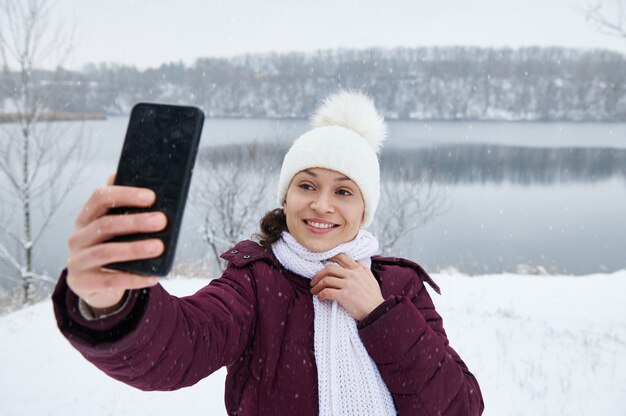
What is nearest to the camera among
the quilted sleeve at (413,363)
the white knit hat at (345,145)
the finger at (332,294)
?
the quilted sleeve at (413,363)

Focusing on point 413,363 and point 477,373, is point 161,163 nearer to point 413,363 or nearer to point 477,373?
point 413,363

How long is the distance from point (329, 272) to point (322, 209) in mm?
244

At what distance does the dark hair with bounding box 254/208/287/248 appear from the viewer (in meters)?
1.74

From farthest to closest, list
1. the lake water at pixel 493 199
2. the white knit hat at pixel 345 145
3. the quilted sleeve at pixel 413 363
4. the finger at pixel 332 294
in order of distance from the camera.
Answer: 1. the lake water at pixel 493 199
2. the white knit hat at pixel 345 145
3. the finger at pixel 332 294
4. the quilted sleeve at pixel 413 363

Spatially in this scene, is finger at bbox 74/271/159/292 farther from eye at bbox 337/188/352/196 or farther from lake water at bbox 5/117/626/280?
lake water at bbox 5/117/626/280

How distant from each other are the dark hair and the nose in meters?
0.24

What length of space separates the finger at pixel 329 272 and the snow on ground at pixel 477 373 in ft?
11.9

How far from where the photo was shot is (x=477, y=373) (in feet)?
17.3

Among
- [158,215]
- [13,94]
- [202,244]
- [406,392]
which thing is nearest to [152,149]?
[158,215]

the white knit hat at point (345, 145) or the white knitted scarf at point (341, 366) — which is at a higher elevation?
the white knit hat at point (345, 145)

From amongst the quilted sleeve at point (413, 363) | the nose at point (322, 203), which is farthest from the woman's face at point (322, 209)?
the quilted sleeve at point (413, 363)

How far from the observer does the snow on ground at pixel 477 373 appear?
178 inches

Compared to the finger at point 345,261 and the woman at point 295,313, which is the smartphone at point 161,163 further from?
the finger at point 345,261

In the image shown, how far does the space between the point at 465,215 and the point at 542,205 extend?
Answer: 5.61 m
